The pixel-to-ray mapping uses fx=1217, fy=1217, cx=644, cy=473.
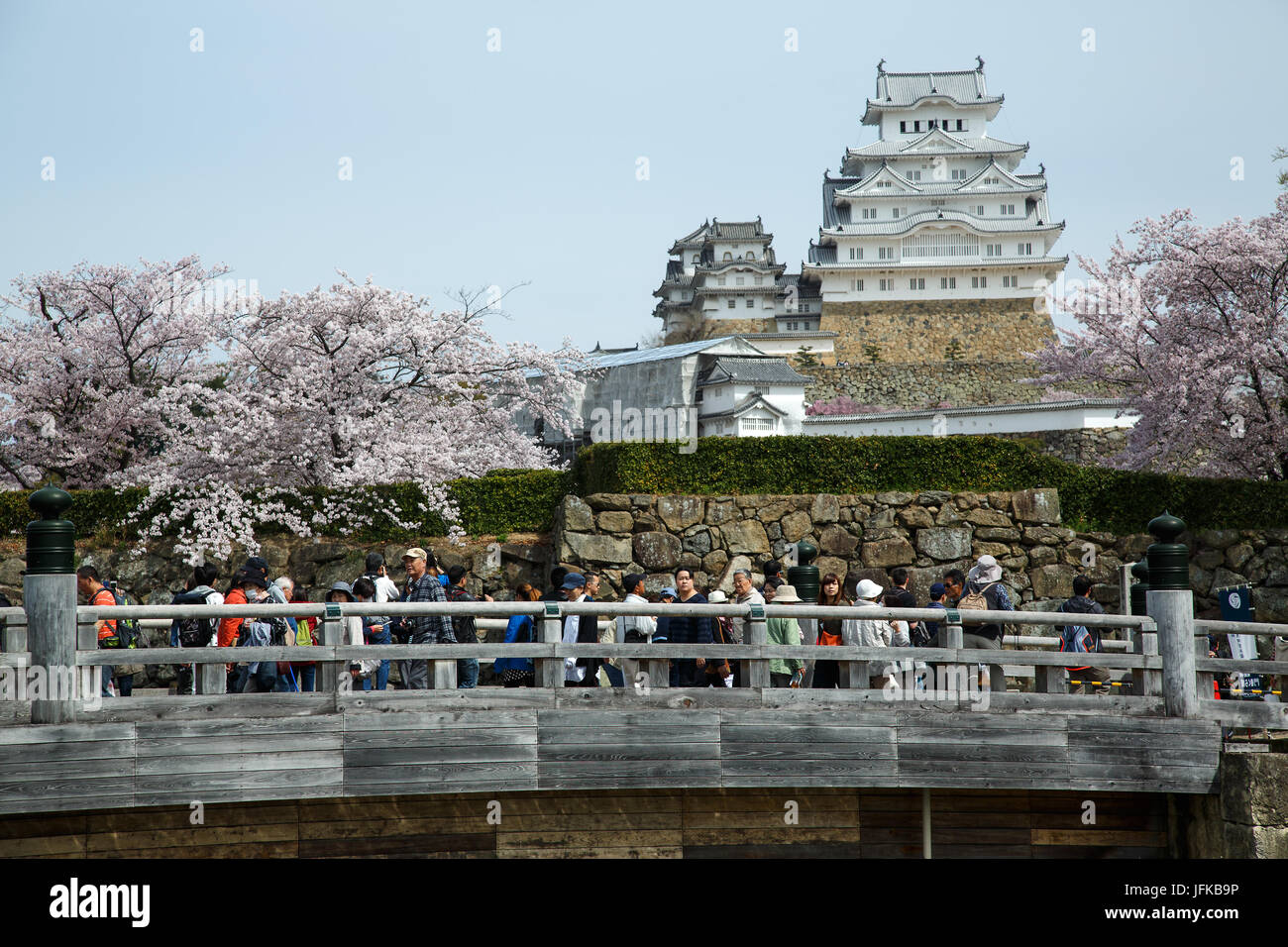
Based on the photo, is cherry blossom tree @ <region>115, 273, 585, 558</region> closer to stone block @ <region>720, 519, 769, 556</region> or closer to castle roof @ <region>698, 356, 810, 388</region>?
stone block @ <region>720, 519, 769, 556</region>

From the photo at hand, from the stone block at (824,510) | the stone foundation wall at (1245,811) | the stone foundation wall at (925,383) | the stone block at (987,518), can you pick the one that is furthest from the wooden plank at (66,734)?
the stone foundation wall at (925,383)

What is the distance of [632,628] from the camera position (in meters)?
10.7

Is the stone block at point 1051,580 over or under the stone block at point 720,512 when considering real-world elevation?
under

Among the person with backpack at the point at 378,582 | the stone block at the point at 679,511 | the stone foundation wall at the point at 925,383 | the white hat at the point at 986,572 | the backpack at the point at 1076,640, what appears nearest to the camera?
the white hat at the point at 986,572

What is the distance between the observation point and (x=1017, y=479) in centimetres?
2114

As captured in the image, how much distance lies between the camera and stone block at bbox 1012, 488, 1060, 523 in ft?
68.3

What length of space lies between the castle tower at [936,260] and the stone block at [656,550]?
33.6 m

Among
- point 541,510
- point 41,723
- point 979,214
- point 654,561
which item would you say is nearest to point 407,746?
point 41,723

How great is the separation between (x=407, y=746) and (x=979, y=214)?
49.6 m

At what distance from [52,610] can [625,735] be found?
4180 millimetres

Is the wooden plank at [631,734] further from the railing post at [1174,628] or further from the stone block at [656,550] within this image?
the stone block at [656,550]

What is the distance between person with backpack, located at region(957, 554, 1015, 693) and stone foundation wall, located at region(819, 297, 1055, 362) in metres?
42.0

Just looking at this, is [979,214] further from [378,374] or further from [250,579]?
[250,579]

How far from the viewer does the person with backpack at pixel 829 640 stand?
10.5 metres
